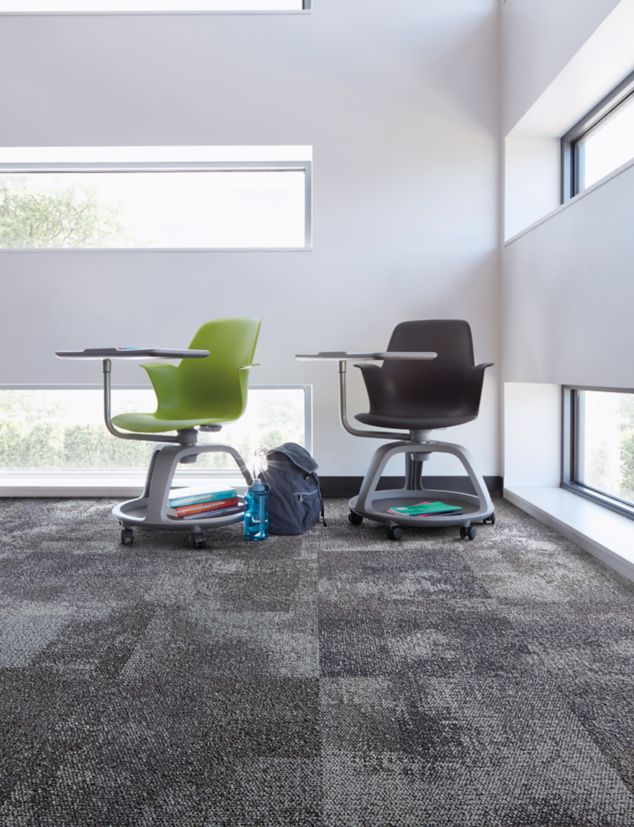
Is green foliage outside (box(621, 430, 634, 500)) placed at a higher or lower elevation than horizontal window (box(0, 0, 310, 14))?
lower

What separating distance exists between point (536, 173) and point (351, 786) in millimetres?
3151

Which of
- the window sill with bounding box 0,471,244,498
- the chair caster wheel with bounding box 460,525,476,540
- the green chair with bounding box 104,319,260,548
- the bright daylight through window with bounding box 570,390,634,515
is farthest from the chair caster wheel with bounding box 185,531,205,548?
the bright daylight through window with bounding box 570,390,634,515

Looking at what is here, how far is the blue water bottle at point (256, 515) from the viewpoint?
2547mm

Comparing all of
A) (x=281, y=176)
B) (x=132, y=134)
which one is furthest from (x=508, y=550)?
(x=132, y=134)

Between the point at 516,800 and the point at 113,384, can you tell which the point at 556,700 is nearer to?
the point at 516,800

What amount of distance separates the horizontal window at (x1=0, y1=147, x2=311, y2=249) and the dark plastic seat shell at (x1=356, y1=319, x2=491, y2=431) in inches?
40.9

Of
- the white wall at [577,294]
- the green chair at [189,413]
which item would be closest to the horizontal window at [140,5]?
the green chair at [189,413]

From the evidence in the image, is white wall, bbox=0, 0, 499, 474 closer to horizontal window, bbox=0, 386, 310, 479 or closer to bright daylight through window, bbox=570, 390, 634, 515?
horizontal window, bbox=0, 386, 310, 479

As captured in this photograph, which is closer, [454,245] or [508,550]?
[508,550]

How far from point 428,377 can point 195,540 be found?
1.33m

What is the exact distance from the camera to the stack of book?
8.38 feet

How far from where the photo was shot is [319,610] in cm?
174

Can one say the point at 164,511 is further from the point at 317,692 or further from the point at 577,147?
the point at 577,147

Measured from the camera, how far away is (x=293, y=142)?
3.35 metres
